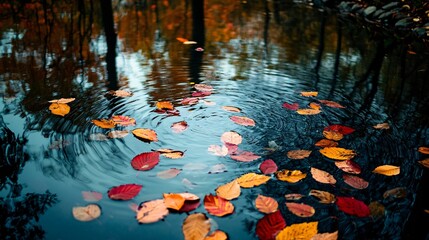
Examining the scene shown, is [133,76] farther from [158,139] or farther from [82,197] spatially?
[82,197]

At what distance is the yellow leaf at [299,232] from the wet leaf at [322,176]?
0.39 m

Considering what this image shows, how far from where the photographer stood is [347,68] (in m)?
4.00

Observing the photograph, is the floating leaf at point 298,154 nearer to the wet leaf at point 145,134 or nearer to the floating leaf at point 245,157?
the floating leaf at point 245,157

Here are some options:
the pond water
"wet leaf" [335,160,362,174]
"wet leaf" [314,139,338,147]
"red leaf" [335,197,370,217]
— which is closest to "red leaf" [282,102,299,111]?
the pond water

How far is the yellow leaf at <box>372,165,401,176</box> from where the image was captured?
1.92 metres

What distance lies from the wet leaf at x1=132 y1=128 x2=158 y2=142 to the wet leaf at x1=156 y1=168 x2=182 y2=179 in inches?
14.1

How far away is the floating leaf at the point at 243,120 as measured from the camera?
8.01 feet

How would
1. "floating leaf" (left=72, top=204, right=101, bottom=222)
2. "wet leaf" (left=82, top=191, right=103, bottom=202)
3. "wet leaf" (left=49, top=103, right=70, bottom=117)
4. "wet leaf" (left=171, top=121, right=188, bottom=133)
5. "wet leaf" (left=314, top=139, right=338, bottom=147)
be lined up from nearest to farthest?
"floating leaf" (left=72, top=204, right=101, bottom=222) < "wet leaf" (left=82, top=191, right=103, bottom=202) < "wet leaf" (left=314, top=139, right=338, bottom=147) < "wet leaf" (left=171, top=121, right=188, bottom=133) < "wet leaf" (left=49, top=103, right=70, bottom=117)

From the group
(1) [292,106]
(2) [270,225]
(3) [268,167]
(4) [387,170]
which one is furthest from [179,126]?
(4) [387,170]

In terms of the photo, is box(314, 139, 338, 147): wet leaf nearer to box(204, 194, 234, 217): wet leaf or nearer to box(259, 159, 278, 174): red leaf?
box(259, 159, 278, 174): red leaf

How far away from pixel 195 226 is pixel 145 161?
23.9 inches

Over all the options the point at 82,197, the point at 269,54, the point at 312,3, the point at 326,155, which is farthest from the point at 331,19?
the point at 82,197

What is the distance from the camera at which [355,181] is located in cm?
185

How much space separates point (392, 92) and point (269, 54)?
→ 70.7 inches
